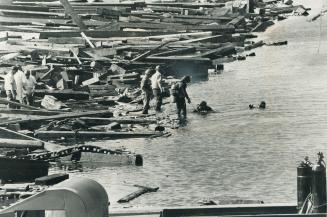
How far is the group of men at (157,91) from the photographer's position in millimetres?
29062

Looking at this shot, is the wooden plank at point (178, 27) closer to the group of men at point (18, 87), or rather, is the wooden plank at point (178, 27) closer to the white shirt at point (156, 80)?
the white shirt at point (156, 80)

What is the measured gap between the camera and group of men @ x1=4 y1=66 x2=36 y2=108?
30.5 meters

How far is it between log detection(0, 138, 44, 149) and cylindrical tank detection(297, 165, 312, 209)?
12.9 m

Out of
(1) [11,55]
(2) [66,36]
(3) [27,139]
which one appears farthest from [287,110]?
(2) [66,36]

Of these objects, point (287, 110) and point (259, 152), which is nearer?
point (259, 152)

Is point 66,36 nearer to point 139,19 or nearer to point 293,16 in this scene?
point 139,19

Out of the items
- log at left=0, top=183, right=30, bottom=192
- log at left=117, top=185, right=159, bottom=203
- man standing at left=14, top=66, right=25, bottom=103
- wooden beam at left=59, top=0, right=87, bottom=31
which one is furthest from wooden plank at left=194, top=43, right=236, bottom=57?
log at left=117, top=185, right=159, bottom=203

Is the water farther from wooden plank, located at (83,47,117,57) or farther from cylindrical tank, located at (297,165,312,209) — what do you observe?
wooden plank, located at (83,47,117,57)

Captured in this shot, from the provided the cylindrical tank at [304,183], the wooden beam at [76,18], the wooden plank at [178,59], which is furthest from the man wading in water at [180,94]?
the wooden beam at [76,18]

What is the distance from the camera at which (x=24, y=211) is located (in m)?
9.91

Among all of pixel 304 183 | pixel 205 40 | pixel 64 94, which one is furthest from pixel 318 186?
pixel 205 40

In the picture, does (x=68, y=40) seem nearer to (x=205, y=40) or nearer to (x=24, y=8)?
→ (x=205, y=40)

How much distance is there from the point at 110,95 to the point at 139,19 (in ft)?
65.2

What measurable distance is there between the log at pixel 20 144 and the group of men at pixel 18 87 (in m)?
6.35
